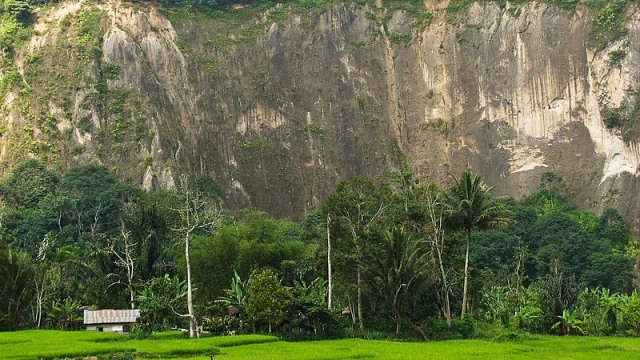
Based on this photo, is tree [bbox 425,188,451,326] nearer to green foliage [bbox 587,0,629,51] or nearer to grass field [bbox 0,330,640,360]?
grass field [bbox 0,330,640,360]

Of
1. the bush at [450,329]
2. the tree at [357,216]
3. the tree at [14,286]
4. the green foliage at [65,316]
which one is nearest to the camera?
the bush at [450,329]

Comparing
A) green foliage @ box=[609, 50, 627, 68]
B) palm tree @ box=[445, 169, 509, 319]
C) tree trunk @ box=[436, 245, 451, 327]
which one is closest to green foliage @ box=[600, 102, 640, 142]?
green foliage @ box=[609, 50, 627, 68]

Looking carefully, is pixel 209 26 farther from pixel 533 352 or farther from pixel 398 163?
pixel 533 352

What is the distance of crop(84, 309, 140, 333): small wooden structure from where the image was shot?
50.0 metres

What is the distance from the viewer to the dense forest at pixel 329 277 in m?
46.9

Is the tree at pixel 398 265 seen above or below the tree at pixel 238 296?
above

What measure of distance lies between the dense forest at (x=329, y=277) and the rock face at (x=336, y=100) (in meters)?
17.6

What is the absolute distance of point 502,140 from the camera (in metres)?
95.2

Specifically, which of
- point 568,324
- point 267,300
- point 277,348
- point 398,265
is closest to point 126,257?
point 267,300

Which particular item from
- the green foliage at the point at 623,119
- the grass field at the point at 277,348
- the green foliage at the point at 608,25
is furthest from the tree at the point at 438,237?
the green foliage at the point at 608,25

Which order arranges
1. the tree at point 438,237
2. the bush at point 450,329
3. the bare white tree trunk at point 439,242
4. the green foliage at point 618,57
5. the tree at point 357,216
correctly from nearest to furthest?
the bush at point 450,329 → the bare white tree trunk at point 439,242 → the tree at point 438,237 → the tree at point 357,216 → the green foliage at point 618,57

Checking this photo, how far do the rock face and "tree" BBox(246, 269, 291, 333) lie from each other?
137 ft

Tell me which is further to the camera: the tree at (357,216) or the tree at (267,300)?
the tree at (357,216)

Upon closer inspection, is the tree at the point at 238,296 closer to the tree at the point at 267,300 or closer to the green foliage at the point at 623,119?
the tree at the point at 267,300
